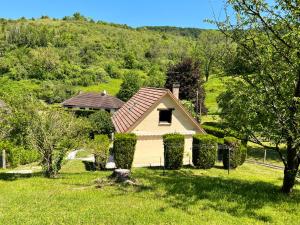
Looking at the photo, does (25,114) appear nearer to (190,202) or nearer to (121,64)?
(190,202)

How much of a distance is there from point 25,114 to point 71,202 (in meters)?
5.65

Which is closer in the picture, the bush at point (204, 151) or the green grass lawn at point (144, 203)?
the green grass lawn at point (144, 203)

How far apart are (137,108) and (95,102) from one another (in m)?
24.9

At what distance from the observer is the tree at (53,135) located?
50.1 ft

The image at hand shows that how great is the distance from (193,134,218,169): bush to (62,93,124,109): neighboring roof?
27872 mm

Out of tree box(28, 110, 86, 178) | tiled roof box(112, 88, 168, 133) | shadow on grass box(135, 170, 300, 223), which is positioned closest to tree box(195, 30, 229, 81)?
tiled roof box(112, 88, 168, 133)

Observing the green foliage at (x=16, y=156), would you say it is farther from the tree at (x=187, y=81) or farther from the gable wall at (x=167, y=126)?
the tree at (x=187, y=81)

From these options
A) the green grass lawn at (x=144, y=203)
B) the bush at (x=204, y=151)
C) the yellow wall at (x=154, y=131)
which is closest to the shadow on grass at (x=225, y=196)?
the green grass lawn at (x=144, y=203)

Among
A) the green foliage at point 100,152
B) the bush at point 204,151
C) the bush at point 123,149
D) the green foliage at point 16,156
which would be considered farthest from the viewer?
the bush at point 204,151

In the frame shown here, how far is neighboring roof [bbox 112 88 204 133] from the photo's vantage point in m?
25.5

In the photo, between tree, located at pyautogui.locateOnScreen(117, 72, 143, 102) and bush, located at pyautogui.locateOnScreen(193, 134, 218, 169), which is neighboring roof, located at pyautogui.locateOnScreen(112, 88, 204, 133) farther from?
tree, located at pyautogui.locateOnScreen(117, 72, 143, 102)

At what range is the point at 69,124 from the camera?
15.7 meters

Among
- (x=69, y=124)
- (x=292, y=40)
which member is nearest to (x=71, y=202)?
(x=69, y=124)

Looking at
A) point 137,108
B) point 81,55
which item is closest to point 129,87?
point 137,108
